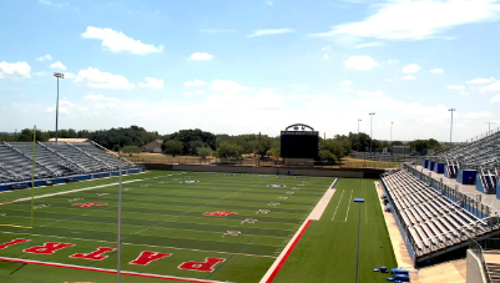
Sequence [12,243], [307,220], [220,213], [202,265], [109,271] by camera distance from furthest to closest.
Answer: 1. [220,213]
2. [307,220]
3. [12,243]
4. [202,265]
5. [109,271]

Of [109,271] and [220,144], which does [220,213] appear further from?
[220,144]

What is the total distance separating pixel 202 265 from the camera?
57.3 feet

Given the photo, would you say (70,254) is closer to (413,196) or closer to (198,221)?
(198,221)

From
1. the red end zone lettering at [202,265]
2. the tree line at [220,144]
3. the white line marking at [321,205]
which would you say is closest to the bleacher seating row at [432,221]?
the white line marking at [321,205]

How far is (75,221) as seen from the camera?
2556 cm

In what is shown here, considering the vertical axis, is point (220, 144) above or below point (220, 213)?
above

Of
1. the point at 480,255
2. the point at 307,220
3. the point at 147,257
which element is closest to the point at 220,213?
the point at 307,220

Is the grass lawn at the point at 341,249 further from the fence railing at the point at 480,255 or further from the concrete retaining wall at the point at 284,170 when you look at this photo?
the concrete retaining wall at the point at 284,170

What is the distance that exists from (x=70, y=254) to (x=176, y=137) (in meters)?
88.9

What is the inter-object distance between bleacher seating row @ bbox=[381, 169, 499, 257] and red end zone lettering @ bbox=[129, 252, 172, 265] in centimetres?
1169

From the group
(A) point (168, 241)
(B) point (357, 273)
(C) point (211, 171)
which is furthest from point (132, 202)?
(C) point (211, 171)

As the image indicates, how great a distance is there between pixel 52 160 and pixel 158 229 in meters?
32.3

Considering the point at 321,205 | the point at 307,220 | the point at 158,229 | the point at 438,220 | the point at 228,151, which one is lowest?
the point at 158,229

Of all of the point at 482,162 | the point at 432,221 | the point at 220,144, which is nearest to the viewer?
the point at 432,221
